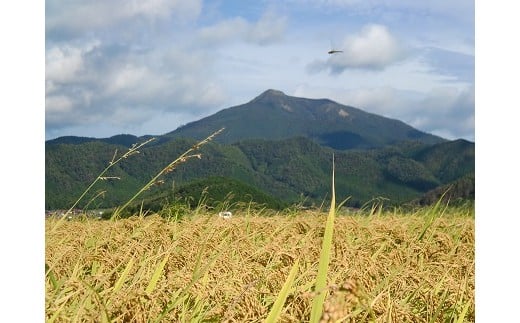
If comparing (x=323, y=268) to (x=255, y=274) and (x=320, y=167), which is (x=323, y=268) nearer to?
(x=255, y=274)

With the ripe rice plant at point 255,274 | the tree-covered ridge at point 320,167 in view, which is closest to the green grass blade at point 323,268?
the ripe rice plant at point 255,274

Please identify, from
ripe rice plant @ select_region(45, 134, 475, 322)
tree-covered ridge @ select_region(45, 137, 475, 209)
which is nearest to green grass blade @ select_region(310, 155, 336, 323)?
ripe rice plant @ select_region(45, 134, 475, 322)

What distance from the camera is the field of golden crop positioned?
2.18m

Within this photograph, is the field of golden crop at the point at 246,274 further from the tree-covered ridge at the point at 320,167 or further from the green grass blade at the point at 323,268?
the tree-covered ridge at the point at 320,167

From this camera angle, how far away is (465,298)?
10.1 ft

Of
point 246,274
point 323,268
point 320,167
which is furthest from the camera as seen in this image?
point 320,167

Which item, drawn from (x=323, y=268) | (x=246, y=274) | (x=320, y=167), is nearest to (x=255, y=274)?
(x=246, y=274)

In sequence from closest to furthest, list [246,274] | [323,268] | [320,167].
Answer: [323,268], [246,274], [320,167]

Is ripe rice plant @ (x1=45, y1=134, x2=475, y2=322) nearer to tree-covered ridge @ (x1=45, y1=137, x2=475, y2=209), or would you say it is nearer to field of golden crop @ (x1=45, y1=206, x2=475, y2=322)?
field of golden crop @ (x1=45, y1=206, x2=475, y2=322)

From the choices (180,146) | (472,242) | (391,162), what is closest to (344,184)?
(391,162)

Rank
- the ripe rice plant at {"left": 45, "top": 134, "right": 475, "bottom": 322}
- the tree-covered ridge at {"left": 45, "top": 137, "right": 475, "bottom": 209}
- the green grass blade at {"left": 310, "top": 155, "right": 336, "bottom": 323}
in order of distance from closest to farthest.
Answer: the green grass blade at {"left": 310, "top": 155, "right": 336, "bottom": 323}, the ripe rice plant at {"left": 45, "top": 134, "right": 475, "bottom": 322}, the tree-covered ridge at {"left": 45, "top": 137, "right": 475, "bottom": 209}

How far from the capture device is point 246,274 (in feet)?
10.5
